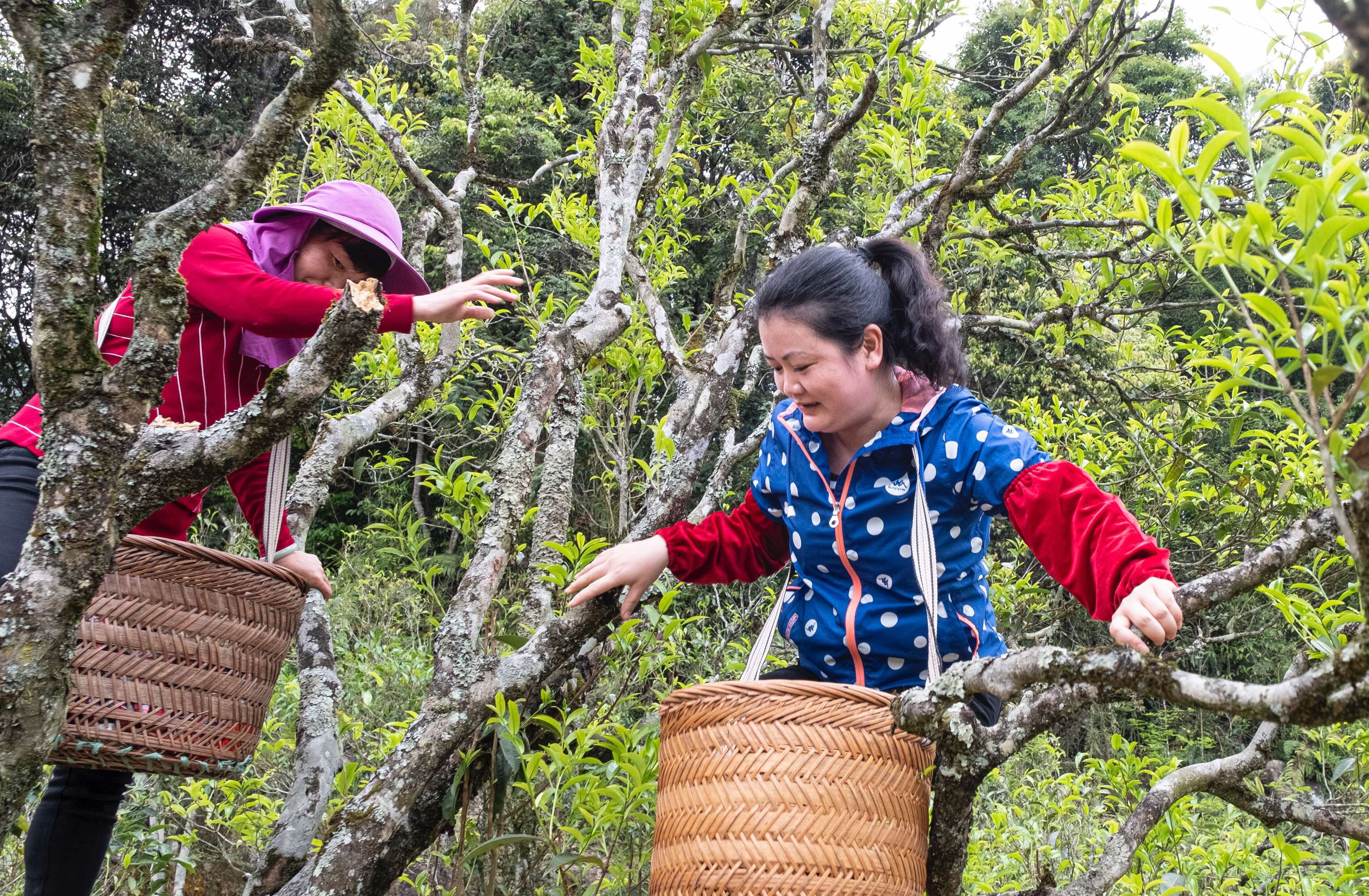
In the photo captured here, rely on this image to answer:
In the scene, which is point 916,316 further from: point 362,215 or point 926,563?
point 362,215

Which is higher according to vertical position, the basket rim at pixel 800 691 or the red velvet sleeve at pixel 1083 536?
the red velvet sleeve at pixel 1083 536

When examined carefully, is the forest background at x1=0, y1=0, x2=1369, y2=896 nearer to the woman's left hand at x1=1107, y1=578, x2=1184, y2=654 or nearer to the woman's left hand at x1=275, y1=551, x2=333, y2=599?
the woman's left hand at x1=1107, y1=578, x2=1184, y2=654

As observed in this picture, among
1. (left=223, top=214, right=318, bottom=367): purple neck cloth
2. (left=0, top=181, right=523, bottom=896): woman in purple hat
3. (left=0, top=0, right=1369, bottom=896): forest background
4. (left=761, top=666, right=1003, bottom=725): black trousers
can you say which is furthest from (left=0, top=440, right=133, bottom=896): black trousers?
(left=761, top=666, right=1003, bottom=725): black trousers

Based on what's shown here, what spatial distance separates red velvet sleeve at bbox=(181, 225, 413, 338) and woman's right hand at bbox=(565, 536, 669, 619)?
536 millimetres

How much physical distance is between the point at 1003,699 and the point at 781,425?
0.85 metres

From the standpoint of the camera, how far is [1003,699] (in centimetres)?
125

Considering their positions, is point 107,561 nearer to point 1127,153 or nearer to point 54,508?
point 54,508

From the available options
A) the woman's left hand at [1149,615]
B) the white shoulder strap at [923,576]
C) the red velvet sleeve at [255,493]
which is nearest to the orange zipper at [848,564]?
the white shoulder strap at [923,576]

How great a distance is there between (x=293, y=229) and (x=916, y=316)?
1.23 m

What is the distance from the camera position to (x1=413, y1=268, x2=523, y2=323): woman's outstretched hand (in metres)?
1.63

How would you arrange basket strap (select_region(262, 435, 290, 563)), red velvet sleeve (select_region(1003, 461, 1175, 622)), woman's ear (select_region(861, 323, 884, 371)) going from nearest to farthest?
1. red velvet sleeve (select_region(1003, 461, 1175, 622))
2. woman's ear (select_region(861, 323, 884, 371))
3. basket strap (select_region(262, 435, 290, 563))

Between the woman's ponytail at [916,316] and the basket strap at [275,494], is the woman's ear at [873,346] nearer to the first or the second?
the woman's ponytail at [916,316]

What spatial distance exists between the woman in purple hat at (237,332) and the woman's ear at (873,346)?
638 millimetres

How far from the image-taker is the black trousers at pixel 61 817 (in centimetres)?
176
